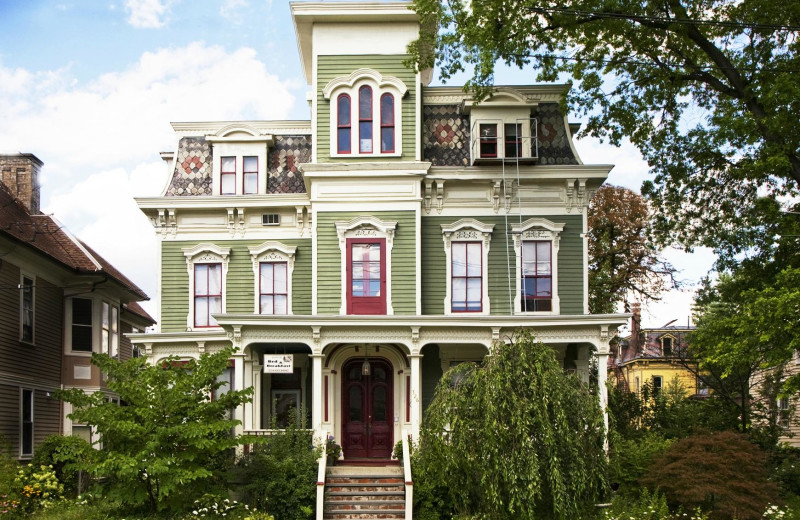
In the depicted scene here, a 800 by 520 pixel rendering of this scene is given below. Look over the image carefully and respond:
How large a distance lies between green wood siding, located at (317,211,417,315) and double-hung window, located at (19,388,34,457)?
8.44m

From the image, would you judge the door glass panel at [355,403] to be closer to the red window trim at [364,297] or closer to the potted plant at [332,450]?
the potted plant at [332,450]

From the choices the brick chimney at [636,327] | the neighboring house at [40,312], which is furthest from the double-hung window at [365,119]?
the brick chimney at [636,327]

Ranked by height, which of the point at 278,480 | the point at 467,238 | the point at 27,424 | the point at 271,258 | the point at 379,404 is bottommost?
the point at 278,480

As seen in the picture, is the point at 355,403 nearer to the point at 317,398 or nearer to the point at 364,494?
the point at 317,398

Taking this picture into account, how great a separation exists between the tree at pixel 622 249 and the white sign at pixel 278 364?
14786 mm

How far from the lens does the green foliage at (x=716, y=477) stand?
17.5 meters

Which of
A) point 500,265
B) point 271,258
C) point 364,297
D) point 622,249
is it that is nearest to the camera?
point 364,297

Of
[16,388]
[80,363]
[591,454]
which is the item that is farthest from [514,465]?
[80,363]

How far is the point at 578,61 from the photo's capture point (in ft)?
76.8

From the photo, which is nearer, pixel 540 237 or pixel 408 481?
pixel 408 481

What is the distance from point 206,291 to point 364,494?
8.24 meters

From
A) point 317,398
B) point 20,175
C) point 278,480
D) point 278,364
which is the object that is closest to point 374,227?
point 278,364

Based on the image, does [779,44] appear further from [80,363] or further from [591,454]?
[80,363]

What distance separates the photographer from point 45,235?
27.6m
